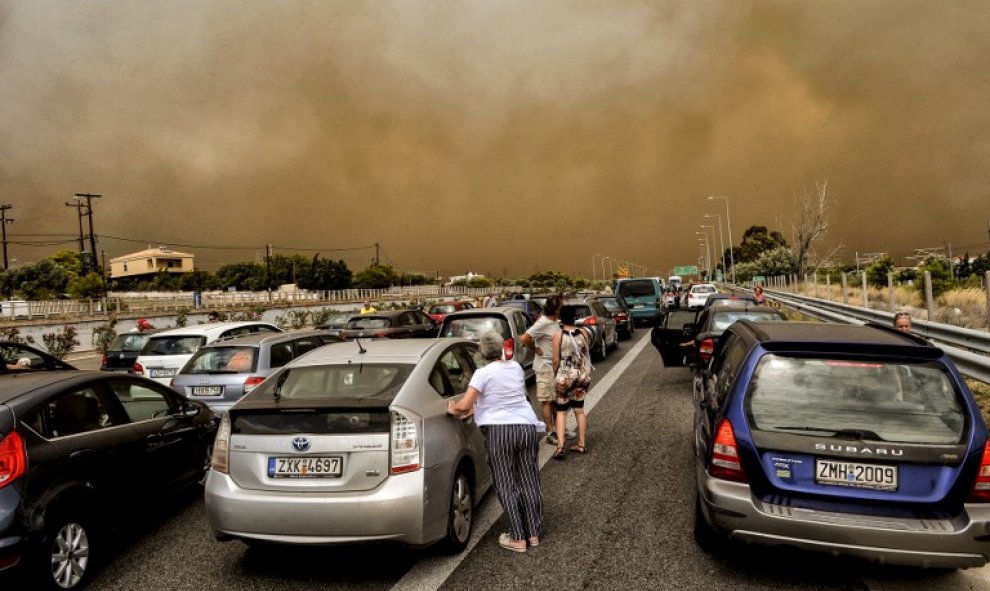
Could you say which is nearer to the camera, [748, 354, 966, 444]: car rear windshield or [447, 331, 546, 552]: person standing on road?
[748, 354, 966, 444]: car rear windshield

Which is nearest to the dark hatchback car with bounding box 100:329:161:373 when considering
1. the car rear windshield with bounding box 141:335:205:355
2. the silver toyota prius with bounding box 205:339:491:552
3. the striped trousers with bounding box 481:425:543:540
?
the car rear windshield with bounding box 141:335:205:355

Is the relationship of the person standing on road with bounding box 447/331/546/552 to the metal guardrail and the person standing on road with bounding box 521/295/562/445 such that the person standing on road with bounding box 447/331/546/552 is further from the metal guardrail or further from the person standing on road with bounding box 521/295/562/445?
the metal guardrail

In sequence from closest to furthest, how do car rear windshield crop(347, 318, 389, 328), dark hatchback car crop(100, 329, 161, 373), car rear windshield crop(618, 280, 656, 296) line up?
dark hatchback car crop(100, 329, 161, 373) → car rear windshield crop(347, 318, 389, 328) → car rear windshield crop(618, 280, 656, 296)

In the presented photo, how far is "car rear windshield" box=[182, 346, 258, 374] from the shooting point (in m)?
8.59

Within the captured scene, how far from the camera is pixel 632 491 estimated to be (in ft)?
19.2

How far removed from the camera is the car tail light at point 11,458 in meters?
3.86

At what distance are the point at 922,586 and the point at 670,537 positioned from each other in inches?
62.1

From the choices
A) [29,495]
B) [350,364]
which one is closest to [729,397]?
[350,364]

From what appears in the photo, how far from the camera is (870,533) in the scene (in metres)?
3.53

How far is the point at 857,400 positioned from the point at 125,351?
13501mm

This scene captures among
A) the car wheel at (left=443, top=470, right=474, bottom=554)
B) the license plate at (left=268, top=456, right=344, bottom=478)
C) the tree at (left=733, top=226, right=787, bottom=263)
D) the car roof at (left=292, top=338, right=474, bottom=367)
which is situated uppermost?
the tree at (left=733, top=226, right=787, bottom=263)

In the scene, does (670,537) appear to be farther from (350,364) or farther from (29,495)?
(29,495)

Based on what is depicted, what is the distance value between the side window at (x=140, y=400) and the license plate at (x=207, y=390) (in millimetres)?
2334

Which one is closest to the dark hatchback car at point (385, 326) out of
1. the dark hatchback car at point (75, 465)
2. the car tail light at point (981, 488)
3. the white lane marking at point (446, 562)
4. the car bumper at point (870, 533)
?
the white lane marking at point (446, 562)
